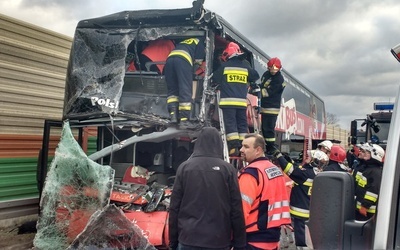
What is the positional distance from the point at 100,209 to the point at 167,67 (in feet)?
5.89

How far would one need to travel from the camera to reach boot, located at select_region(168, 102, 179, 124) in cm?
478

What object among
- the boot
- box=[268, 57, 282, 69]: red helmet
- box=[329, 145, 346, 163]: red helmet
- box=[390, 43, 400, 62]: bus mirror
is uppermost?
box=[268, 57, 282, 69]: red helmet

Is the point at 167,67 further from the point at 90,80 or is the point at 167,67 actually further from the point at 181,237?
the point at 181,237

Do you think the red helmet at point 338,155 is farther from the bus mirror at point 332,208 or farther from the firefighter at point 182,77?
the bus mirror at point 332,208

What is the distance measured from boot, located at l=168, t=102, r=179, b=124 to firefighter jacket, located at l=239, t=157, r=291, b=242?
167cm

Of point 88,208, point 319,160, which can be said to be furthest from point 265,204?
point 319,160

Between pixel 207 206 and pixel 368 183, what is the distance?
2.40 m

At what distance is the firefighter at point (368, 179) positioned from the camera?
444cm

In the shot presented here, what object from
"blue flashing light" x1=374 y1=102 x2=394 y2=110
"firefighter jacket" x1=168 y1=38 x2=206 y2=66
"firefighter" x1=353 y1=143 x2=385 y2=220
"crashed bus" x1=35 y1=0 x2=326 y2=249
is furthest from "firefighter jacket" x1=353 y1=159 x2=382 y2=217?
"blue flashing light" x1=374 y1=102 x2=394 y2=110

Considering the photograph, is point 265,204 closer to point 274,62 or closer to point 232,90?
point 232,90

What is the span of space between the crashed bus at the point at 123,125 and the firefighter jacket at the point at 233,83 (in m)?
0.14

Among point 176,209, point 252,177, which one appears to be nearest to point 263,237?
point 252,177

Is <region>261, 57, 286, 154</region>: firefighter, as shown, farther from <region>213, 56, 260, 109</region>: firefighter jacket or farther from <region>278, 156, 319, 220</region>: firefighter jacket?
<region>213, 56, 260, 109</region>: firefighter jacket

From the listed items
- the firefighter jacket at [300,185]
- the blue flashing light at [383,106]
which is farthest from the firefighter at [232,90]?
the blue flashing light at [383,106]
